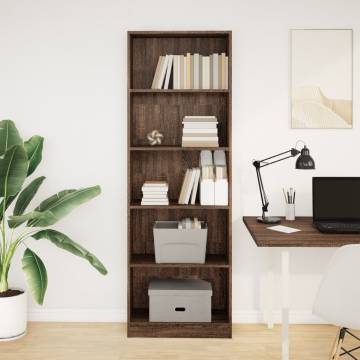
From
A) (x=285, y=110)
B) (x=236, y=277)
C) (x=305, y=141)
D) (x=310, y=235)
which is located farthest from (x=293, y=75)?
(x=236, y=277)

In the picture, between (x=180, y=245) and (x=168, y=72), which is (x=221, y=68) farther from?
(x=180, y=245)

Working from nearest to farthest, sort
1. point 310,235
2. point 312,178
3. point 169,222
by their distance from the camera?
point 310,235
point 312,178
point 169,222

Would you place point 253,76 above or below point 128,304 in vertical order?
above

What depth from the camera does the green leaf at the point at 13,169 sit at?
3.02m

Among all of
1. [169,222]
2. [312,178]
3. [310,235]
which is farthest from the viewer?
[169,222]

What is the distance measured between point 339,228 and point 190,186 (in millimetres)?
995

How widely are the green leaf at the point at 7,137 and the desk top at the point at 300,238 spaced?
159 cm

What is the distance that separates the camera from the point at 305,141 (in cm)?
360

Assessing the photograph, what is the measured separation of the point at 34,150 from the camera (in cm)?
338

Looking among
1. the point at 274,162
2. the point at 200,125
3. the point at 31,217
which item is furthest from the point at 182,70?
the point at 31,217

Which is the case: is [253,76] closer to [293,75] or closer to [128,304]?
[293,75]

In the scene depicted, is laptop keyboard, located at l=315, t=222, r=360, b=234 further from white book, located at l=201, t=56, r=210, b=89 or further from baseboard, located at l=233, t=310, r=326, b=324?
white book, located at l=201, t=56, r=210, b=89

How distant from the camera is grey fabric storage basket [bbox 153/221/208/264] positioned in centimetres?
335

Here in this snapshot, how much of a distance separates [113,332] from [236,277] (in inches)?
37.4
